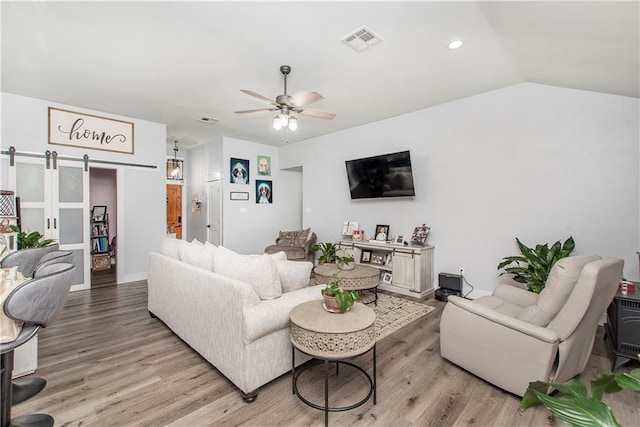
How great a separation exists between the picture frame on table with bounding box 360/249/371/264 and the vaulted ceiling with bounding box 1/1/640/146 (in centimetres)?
246

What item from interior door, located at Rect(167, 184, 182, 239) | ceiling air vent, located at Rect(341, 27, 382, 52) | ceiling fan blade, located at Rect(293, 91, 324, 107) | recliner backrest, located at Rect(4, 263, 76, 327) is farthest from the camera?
interior door, located at Rect(167, 184, 182, 239)

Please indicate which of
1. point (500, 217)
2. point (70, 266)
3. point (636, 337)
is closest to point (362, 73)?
point (500, 217)

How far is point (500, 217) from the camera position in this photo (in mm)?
3820

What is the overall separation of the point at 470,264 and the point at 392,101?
263cm

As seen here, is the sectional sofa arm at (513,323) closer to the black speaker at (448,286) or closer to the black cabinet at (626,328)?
the black cabinet at (626,328)

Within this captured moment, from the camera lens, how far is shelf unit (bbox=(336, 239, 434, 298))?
417 cm

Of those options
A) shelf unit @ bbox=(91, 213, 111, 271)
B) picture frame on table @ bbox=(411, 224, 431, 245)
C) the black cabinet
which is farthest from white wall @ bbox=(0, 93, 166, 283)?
the black cabinet

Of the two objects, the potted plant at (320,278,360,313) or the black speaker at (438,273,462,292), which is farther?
the black speaker at (438,273,462,292)

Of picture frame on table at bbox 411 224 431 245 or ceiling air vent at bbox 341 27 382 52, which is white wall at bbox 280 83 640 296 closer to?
picture frame on table at bbox 411 224 431 245

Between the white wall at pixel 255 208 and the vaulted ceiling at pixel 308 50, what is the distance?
2.28 m

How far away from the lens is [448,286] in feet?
13.3

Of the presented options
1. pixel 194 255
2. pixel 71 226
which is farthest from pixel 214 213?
pixel 194 255

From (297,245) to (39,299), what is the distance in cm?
471

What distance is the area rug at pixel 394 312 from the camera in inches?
122
